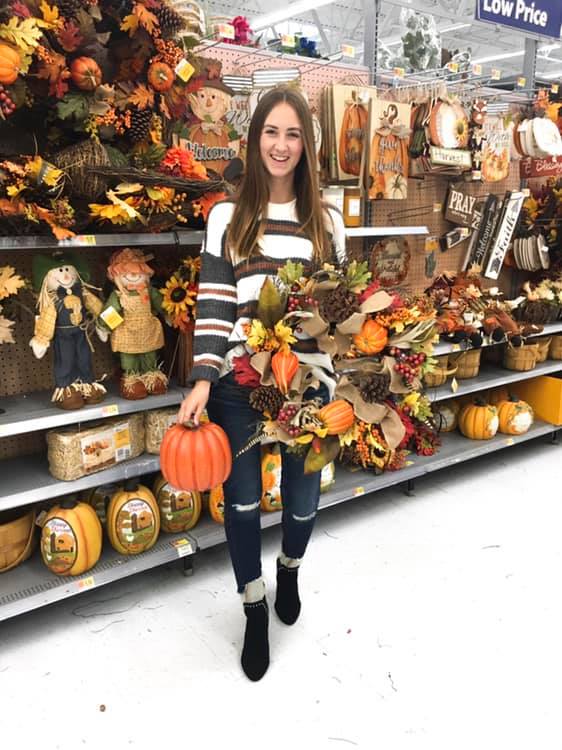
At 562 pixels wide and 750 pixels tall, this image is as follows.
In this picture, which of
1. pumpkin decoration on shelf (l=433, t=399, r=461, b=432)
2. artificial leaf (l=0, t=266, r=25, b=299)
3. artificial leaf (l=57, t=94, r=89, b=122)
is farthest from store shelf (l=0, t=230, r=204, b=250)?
pumpkin decoration on shelf (l=433, t=399, r=461, b=432)

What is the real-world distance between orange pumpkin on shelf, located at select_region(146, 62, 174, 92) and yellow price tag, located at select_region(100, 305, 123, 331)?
30.1 inches

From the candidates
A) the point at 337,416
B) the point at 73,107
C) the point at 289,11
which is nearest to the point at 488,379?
the point at 337,416

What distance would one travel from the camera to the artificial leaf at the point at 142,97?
2090mm

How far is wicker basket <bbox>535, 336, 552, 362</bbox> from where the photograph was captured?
157 inches

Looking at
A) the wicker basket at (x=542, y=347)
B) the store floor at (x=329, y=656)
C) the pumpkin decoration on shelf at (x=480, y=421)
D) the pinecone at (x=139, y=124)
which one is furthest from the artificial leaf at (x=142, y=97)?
the wicker basket at (x=542, y=347)

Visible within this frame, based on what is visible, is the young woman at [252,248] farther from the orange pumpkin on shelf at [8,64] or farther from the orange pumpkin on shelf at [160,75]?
the orange pumpkin on shelf at [8,64]

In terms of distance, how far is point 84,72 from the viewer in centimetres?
194

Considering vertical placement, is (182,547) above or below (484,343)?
below

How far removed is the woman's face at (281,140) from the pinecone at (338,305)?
387 millimetres

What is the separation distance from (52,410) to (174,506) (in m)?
0.63

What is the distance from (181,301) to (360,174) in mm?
1091

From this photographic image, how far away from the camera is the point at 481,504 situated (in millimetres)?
3277

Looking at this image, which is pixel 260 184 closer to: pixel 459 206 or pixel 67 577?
pixel 67 577

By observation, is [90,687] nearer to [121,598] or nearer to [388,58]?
[121,598]
